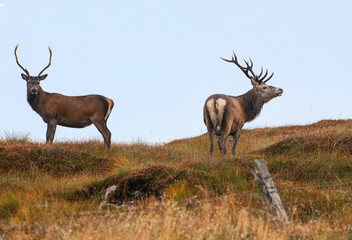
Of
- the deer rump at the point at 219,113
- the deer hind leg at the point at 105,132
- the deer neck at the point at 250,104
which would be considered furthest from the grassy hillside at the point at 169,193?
the deer neck at the point at 250,104

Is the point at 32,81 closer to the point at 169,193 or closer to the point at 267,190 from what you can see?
the point at 169,193

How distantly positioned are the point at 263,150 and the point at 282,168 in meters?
3.09

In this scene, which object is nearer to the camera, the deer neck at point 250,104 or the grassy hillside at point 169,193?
the grassy hillside at point 169,193

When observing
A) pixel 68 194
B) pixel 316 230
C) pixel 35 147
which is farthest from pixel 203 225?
pixel 35 147

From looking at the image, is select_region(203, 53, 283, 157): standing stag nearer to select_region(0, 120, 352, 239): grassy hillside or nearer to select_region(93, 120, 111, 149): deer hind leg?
select_region(0, 120, 352, 239): grassy hillside

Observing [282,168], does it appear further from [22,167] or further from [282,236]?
[22,167]

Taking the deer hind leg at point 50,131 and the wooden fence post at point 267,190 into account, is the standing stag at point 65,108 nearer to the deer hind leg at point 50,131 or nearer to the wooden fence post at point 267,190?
the deer hind leg at point 50,131

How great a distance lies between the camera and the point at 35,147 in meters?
12.8

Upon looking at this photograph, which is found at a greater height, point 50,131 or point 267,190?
point 50,131

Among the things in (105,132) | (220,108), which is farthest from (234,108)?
(105,132)

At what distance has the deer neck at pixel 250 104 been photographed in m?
14.2

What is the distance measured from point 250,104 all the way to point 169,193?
7.44 metres

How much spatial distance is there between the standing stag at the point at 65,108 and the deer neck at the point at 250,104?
4.99 meters

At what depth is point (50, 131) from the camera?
14.4m
